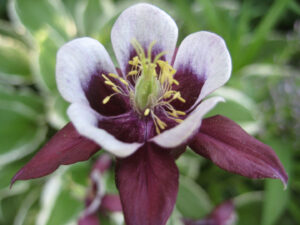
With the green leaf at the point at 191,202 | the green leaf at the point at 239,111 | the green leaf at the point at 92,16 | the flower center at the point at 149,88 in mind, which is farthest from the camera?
the green leaf at the point at 92,16

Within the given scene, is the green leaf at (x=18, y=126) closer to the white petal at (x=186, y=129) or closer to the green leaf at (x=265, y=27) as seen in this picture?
the green leaf at (x=265, y=27)

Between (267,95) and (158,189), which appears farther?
(267,95)

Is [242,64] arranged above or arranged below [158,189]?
below

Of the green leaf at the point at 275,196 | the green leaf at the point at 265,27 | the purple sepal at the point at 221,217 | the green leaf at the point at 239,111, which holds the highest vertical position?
the green leaf at the point at 265,27

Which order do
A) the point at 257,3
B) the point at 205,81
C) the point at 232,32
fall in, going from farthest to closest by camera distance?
the point at 257,3, the point at 232,32, the point at 205,81

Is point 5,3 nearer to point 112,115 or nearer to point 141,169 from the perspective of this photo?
point 112,115

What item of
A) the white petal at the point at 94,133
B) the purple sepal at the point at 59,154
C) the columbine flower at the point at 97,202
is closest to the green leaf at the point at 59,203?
the columbine flower at the point at 97,202

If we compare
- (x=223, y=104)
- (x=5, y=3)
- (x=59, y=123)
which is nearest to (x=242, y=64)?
(x=223, y=104)
